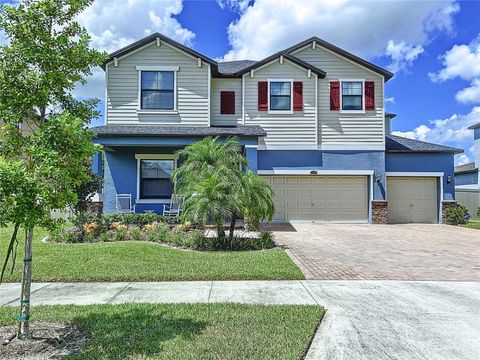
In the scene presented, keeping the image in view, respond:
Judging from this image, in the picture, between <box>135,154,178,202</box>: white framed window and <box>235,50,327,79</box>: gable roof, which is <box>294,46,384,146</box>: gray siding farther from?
<box>135,154,178,202</box>: white framed window

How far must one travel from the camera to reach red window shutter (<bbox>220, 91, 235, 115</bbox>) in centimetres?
1695

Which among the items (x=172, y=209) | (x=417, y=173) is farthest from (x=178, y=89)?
(x=417, y=173)

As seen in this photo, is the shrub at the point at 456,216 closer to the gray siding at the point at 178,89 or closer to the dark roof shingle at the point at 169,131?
the dark roof shingle at the point at 169,131

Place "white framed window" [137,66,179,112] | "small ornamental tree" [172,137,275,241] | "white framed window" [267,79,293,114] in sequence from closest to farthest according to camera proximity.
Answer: "small ornamental tree" [172,137,275,241]
"white framed window" [137,66,179,112]
"white framed window" [267,79,293,114]

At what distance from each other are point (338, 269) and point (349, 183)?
10.2m

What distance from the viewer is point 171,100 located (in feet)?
52.7

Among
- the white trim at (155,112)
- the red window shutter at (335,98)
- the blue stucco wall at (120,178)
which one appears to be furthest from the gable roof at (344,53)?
the blue stucco wall at (120,178)

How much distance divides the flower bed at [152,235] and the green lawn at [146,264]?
81 centimetres

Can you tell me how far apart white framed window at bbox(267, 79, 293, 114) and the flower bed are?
24.2 feet

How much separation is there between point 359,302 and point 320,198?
38.8 ft

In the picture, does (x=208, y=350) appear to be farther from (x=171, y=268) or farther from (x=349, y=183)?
(x=349, y=183)

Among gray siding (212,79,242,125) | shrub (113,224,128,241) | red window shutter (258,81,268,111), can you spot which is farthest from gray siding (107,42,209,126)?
shrub (113,224,128,241)

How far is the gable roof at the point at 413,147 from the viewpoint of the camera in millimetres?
17000

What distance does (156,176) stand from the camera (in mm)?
16094
